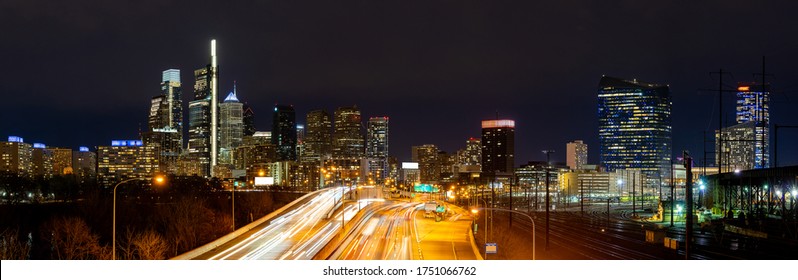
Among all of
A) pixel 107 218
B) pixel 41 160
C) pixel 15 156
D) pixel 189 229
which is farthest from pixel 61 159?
pixel 189 229

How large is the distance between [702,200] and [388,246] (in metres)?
46.4

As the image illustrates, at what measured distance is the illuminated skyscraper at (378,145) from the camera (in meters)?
164

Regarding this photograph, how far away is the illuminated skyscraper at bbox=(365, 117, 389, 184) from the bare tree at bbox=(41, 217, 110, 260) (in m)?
108

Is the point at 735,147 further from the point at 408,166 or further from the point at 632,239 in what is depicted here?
the point at 632,239

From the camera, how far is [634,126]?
137875 millimetres

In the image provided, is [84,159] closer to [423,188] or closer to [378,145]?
[378,145]

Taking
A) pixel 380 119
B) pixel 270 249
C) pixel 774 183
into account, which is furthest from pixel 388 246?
pixel 380 119

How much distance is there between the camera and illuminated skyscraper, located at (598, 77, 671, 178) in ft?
356

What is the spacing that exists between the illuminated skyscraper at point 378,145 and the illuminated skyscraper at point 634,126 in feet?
166

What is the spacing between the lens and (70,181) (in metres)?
85.7

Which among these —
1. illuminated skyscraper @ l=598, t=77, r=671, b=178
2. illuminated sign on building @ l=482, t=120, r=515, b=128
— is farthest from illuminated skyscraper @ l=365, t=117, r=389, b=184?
illuminated skyscraper @ l=598, t=77, r=671, b=178

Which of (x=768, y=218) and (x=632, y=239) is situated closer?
(x=768, y=218)

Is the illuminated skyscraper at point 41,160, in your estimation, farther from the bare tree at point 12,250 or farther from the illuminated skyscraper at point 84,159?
the bare tree at point 12,250

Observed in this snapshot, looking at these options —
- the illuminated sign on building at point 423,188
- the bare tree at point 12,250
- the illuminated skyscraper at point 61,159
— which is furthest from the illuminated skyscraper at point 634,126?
the illuminated skyscraper at point 61,159
